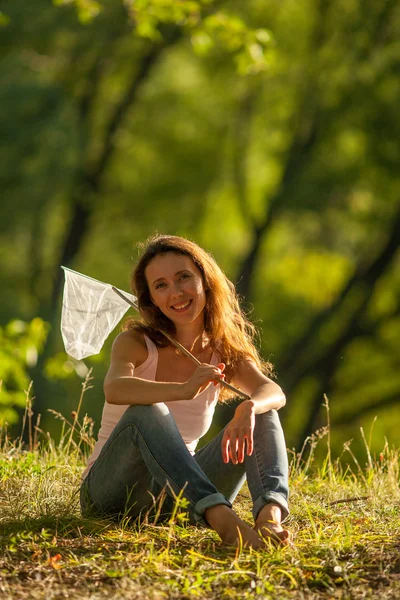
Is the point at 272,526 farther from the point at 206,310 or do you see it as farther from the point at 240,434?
the point at 206,310

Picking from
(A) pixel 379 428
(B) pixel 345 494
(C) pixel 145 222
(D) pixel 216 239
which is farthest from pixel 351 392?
(B) pixel 345 494

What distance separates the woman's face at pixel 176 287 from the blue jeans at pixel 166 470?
558 millimetres

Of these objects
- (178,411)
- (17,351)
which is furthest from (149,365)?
(17,351)

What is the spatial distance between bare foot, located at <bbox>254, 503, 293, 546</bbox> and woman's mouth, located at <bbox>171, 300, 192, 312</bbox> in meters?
0.97

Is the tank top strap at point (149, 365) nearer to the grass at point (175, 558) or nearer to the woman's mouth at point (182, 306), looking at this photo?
the woman's mouth at point (182, 306)

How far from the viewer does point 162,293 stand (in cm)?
374

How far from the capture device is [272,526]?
3.13 meters

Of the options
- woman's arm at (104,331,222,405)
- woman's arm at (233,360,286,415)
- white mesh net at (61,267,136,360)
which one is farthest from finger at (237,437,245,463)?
white mesh net at (61,267,136,360)

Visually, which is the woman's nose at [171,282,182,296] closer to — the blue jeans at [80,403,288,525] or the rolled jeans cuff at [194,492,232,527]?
the blue jeans at [80,403,288,525]

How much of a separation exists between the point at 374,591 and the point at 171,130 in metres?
13.7

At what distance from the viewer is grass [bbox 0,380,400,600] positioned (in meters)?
2.73

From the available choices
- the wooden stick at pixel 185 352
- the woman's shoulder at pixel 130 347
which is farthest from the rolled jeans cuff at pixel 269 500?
the woman's shoulder at pixel 130 347

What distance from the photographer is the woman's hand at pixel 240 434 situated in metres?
3.23

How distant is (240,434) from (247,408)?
0.38 feet
